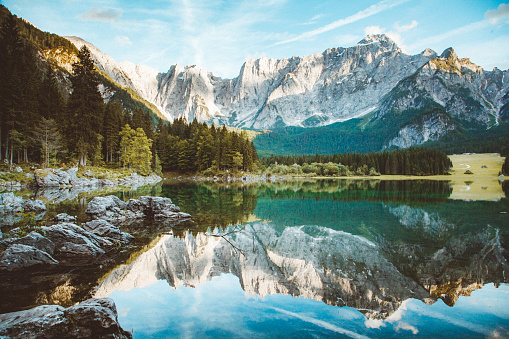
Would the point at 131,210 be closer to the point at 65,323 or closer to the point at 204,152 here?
the point at 65,323

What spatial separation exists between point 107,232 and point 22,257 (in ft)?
15.8

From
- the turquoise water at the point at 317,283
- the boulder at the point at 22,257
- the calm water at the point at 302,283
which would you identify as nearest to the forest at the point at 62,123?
the boulder at the point at 22,257

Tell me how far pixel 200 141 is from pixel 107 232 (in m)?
79.6

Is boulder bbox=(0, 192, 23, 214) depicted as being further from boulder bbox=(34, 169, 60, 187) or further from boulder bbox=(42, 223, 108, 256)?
boulder bbox=(34, 169, 60, 187)

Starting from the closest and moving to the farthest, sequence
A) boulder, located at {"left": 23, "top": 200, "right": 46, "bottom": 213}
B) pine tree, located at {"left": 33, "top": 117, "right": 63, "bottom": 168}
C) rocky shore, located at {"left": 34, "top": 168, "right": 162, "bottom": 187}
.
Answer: boulder, located at {"left": 23, "top": 200, "right": 46, "bottom": 213} < rocky shore, located at {"left": 34, "top": 168, "right": 162, "bottom": 187} < pine tree, located at {"left": 33, "top": 117, "right": 63, "bottom": 168}

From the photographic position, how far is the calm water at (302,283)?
7.98 metres

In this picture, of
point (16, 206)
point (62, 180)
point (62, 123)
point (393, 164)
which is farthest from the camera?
point (393, 164)

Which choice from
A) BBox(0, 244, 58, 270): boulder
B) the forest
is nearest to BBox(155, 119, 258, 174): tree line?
the forest

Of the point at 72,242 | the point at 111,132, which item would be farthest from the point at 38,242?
the point at 111,132

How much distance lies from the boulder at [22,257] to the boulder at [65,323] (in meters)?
5.90

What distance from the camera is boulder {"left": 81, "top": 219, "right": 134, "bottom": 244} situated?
16.2 meters

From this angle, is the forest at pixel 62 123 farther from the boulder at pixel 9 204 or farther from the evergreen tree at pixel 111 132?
the boulder at pixel 9 204

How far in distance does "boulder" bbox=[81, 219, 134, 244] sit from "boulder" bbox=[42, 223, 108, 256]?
1.25 meters

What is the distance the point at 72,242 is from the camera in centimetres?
1412
